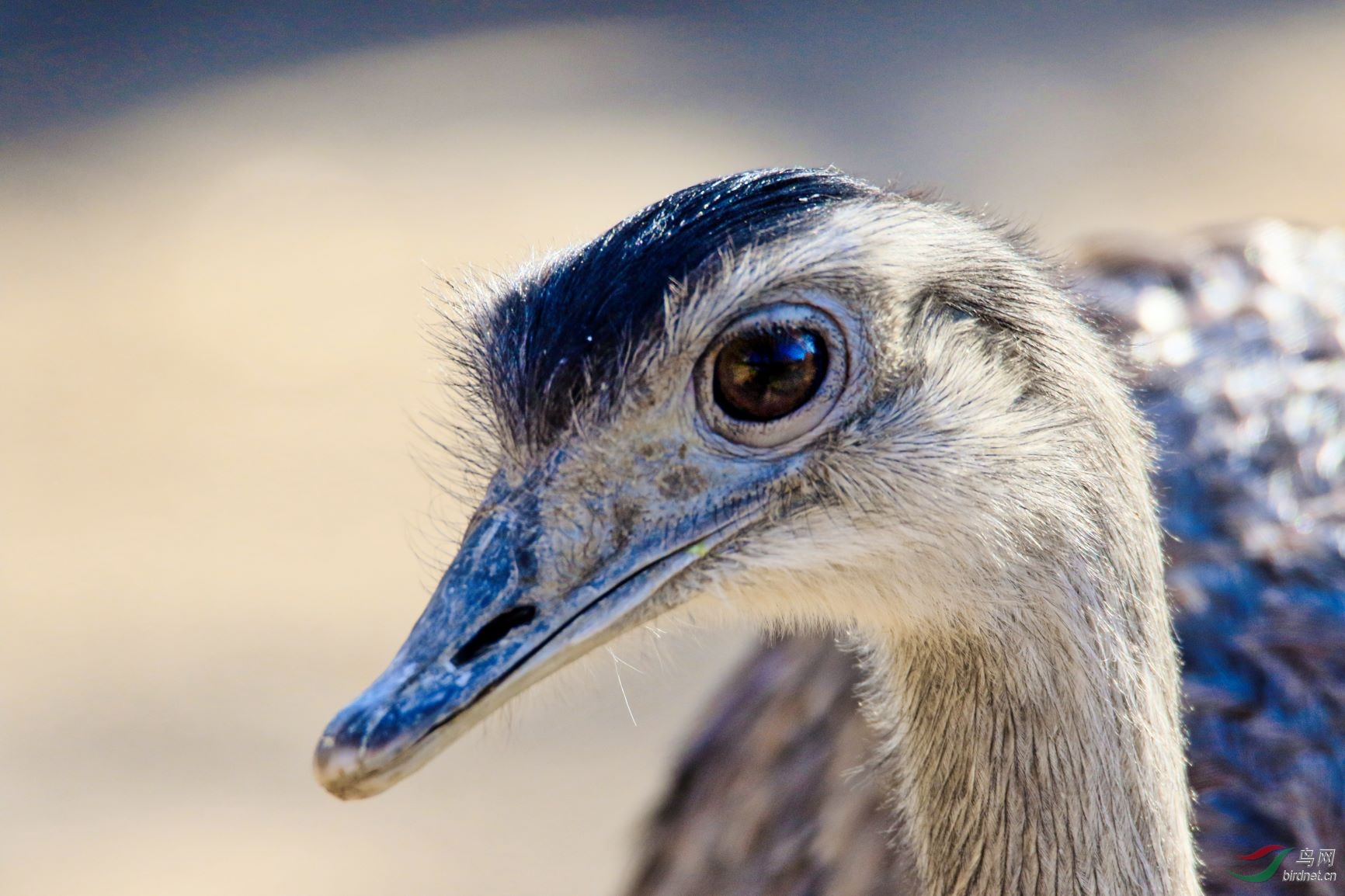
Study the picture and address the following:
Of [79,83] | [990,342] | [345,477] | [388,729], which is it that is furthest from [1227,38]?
[388,729]

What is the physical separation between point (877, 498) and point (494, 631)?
396mm

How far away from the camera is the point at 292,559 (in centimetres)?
467

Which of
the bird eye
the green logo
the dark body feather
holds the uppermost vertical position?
the bird eye

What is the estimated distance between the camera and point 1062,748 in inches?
60.7

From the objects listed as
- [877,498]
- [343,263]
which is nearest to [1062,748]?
[877,498]

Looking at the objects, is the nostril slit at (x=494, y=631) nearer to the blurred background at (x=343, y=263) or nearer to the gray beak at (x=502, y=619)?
the gray beak at (x=502, y=619)

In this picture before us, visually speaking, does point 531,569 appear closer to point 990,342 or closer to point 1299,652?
point 990,342

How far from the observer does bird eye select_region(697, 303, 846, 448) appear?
147 centimetres

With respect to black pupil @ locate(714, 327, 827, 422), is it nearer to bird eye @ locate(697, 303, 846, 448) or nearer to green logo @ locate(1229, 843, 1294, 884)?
bird eye @ locate(697, 303, 846, 448)

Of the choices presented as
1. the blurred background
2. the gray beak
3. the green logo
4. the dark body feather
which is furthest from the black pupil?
the blurred background

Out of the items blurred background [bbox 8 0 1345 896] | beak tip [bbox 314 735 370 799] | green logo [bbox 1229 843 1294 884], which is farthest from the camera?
blurred background [bbox 8 0 1345 896]

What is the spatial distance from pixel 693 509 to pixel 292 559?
3382mm

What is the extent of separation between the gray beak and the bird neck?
0.30 metres

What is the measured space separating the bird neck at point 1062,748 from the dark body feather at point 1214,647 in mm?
294
